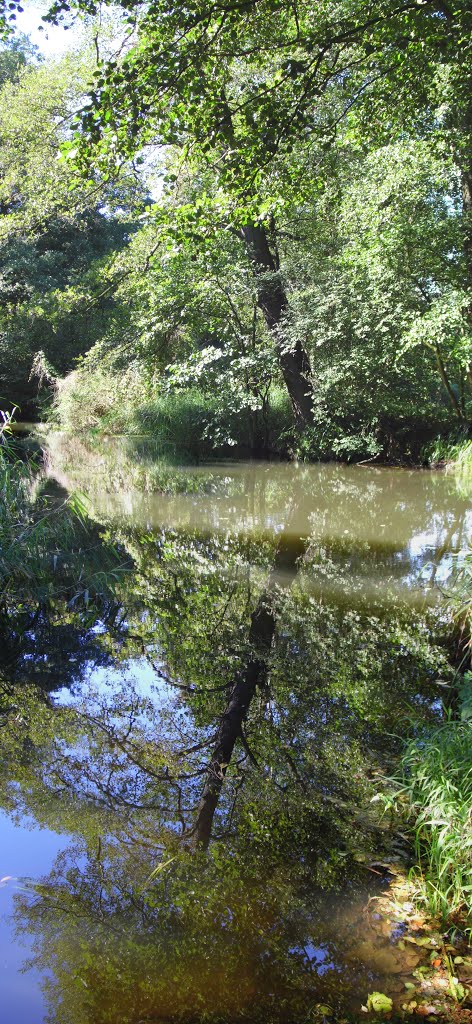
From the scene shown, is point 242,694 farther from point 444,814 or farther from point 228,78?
point 228,78

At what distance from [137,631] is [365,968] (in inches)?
127

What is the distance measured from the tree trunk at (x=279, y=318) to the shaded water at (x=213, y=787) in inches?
321

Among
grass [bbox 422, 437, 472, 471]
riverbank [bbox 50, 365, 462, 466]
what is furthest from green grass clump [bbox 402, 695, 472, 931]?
riverbank [bbox 50, 365, 462, 466]

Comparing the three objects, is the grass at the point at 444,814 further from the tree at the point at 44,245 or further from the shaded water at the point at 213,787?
the tree at the point at 44,245

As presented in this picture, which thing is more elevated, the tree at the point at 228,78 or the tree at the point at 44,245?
the tree at the point at 44,245

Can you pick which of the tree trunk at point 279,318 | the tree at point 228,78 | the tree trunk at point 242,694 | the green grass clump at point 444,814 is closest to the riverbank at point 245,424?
the tree trunk at point 279,318

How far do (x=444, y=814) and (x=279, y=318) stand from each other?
42.9 ft

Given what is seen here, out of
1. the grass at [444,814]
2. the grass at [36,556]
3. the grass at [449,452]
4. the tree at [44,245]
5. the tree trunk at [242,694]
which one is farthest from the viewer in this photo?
the tree at [44,245]

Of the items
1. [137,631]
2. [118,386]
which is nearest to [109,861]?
[137,631]

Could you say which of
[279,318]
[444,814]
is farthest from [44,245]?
[444,814]

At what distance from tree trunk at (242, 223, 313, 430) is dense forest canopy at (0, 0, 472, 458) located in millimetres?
43

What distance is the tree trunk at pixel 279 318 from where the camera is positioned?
1450cm

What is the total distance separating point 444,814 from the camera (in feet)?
8.56

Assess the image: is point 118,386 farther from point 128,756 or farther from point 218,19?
point 128,756
